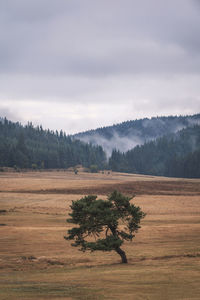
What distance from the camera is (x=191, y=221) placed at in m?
68.2

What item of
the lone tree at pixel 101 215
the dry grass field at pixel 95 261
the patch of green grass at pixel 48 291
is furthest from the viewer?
the lone tree at pixel 101 215

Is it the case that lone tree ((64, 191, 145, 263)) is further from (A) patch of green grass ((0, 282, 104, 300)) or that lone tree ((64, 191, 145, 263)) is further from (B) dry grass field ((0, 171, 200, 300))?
(A) patch of green grass ((0, 282, 104, 300))

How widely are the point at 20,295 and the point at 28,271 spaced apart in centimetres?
1369

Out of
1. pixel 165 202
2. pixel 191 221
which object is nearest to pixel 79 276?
pixel 191 221

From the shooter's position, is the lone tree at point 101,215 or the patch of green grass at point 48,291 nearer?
the patch of green grass at point 48,291

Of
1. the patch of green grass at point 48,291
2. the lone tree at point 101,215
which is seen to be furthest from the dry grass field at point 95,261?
the lone tree at point 101,215

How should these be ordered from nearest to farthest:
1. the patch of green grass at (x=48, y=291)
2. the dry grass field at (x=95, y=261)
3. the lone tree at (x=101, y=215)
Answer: the patch of green grass at (x=48, y=291), the dry grass field at (x=95, y=261), the lone tree at (x=101, y=215)

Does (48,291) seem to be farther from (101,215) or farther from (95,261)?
(95,261)

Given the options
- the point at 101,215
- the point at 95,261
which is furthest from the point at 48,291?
the point at 95,261

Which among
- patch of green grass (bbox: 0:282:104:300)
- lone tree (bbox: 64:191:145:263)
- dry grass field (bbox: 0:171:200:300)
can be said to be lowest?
dry grass field (bbox: 0:171:200:300)

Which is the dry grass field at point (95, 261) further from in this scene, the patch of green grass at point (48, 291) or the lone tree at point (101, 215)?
the lone tree at point (101, 215)

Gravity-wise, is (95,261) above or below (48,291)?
below

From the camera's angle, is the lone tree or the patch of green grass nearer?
the patch of green grass

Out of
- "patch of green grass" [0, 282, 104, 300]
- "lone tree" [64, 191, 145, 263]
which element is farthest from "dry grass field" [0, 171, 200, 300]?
"lone tree" [64, 191, 145, 263]
